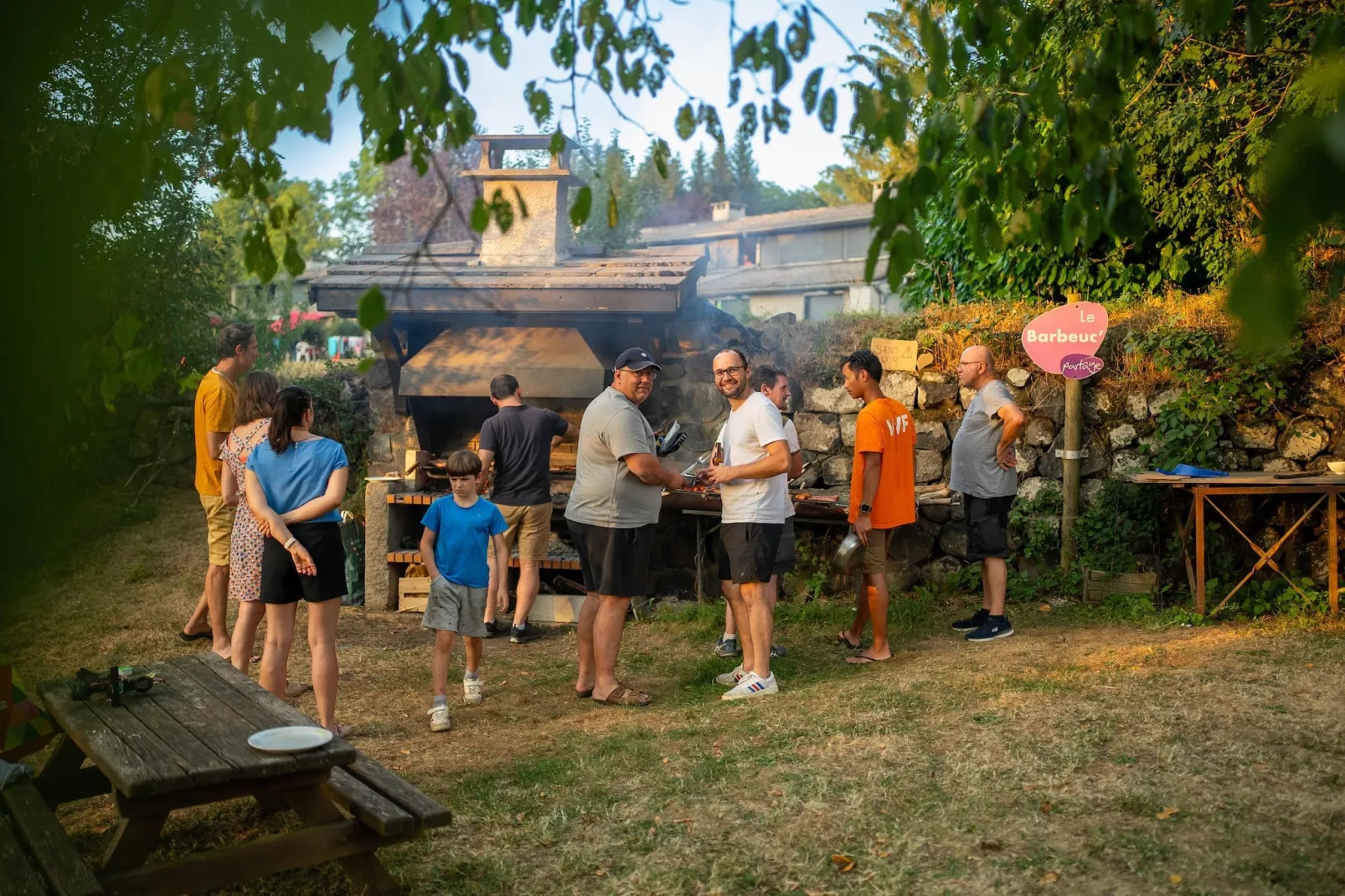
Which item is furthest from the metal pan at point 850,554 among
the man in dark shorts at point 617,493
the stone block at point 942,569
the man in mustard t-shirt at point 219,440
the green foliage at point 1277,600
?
the man in mustard t-shirt at point 219,440

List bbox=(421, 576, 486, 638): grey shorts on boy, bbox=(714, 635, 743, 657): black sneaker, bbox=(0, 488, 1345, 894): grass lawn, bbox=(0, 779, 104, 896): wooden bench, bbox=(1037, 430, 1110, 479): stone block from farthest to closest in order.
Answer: bbox=(1037, 430, 1110, 479): stone block < bbox=(714, 635, 743, 657): black sneaker < bbox=(421, 576, 486, 638): grey shorts on boy < bbox=(0, 488, 1345, 894): grass lawn < bbox=(0, 779, 104, 896): wooden bench

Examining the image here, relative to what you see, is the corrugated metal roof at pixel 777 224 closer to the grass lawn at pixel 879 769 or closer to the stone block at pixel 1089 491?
the stone block at pixel 1089 491

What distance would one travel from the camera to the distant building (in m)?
26.0

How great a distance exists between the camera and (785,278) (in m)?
27.3

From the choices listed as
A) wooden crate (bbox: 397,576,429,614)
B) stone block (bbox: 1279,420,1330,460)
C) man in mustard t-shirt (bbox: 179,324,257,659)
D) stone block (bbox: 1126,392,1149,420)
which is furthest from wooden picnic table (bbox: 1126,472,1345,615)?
→ man in mustard t-shirt (bbox: 179,324,257,659)

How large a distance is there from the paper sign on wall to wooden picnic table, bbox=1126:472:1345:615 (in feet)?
7.09

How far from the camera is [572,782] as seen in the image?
14.6 feet

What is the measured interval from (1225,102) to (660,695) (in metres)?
6.71

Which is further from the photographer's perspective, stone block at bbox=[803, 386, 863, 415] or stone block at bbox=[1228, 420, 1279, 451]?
stone block at bbox=[803, 386, 863, 415]

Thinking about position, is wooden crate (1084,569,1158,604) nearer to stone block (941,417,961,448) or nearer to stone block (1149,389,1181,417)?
stone block (1149,389,1181,417)

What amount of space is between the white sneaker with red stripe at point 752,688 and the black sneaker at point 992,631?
188 cm

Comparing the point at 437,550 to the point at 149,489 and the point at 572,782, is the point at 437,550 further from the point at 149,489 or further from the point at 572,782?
the point at 149,489

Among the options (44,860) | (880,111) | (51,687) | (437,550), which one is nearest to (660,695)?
(437,550)

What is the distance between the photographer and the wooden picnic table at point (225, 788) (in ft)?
10.1
